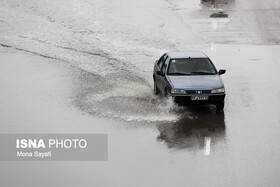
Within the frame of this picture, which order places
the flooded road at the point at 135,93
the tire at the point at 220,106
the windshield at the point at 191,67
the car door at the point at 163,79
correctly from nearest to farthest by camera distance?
the flooded road at the point at 135,93 < the tire at the point at 220,106 < the car door at the point at 163,79 < the windshield at the point at 191,67

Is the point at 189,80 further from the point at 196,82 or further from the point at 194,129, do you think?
the point at 194,129

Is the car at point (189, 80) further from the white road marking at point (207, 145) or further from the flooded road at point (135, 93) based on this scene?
the white road marking at point (207, 145)

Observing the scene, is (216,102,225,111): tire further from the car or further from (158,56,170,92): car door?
(158,56,170,92): car door

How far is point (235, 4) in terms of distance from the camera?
43.6 m

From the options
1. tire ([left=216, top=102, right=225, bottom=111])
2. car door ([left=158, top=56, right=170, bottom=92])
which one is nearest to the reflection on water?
tire ([left=216, top=102, right=225, bottom=111])

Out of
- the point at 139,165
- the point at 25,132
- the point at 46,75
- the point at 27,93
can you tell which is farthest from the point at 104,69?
the point at 139,165

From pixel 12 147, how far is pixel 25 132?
111cm

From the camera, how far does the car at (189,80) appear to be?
16.2 meters

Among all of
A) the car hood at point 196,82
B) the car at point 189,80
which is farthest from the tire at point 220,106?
the car hood at point 196,82

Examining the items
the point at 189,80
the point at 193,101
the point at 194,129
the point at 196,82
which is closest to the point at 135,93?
the point at 189,80

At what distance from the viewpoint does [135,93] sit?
19.2 meters

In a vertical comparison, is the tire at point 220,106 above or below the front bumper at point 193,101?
below

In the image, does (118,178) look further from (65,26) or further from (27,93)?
(65,26)

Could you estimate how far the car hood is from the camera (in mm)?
16375
